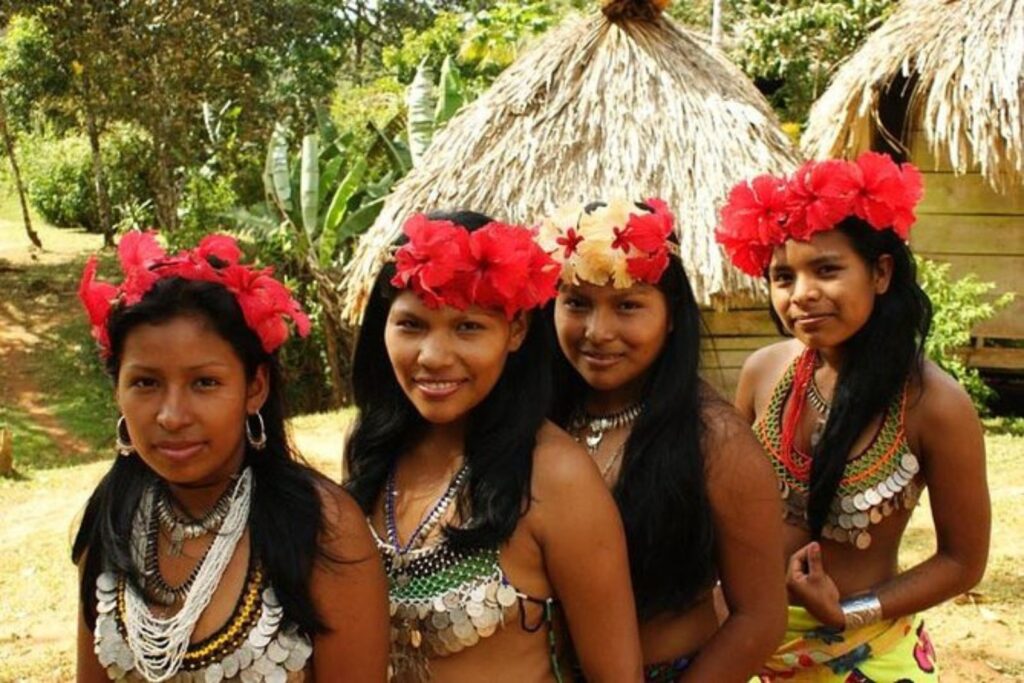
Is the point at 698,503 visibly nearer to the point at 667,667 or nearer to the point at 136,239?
the point at 667,667

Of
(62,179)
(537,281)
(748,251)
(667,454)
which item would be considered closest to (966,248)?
(748,251)

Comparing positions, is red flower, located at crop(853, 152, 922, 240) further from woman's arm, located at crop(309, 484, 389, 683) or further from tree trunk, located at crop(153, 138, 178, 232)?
tree trunk, located at crop(153, 138, 178, 232)

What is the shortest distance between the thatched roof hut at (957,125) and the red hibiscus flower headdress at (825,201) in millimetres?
6277

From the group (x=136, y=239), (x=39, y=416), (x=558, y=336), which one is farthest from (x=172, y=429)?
(x=39, y=416)

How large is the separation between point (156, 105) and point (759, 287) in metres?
10.3

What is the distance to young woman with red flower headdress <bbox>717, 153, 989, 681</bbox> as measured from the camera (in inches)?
94.4

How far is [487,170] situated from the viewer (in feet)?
26.2

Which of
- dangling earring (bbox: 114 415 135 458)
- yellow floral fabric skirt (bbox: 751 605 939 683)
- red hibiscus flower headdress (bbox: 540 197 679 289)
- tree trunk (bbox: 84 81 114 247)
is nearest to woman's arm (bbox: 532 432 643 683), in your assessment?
red hibiscus flower headdress (bbox: 540 197 679 289)

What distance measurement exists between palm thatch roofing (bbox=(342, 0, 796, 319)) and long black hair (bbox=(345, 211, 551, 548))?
5.56 m

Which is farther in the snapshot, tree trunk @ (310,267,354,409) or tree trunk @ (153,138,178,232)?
tree trunk @ (153,138,178,232)

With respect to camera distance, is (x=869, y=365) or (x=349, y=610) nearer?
(x=349, y=610)

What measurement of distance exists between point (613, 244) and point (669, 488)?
468mm

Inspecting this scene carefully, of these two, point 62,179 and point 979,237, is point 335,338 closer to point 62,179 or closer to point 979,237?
point 979,237

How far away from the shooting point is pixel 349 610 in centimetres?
187
